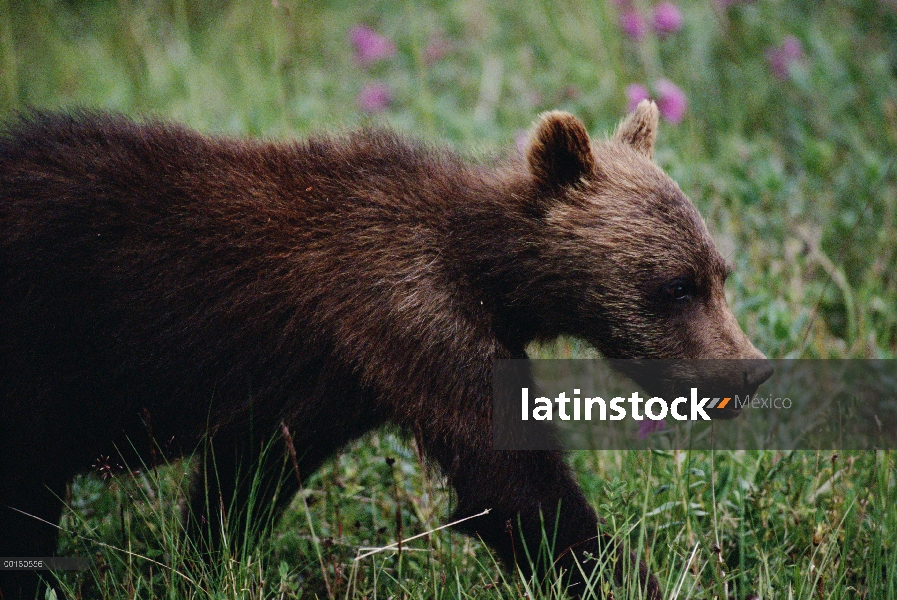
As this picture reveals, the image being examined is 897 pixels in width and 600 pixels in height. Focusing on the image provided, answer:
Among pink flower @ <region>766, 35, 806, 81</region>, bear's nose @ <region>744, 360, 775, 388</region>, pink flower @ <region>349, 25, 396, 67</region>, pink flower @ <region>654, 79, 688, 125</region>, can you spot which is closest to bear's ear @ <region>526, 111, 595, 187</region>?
bear's nose @ <region>744, 360, 775, 388</region>

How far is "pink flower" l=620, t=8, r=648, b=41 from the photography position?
7746 mm

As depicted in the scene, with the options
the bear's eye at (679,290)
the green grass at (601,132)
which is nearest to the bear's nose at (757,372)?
the bear's eye at (679,290)

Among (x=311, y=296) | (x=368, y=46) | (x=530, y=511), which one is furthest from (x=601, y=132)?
(x=530, y=511)

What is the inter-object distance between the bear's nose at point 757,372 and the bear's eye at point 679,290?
0.36m

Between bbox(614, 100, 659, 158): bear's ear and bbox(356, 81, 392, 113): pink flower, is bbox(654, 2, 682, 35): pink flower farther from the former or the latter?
bbox(614, 100, 659, 158): bear's ear

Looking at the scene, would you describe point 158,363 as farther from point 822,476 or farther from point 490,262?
point 822,476

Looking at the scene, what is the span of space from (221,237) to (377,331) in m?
0.68

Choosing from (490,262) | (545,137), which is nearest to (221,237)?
(490,262)

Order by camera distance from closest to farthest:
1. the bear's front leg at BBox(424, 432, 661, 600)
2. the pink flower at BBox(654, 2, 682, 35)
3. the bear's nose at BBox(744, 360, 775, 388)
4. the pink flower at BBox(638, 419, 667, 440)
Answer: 1. the bear's front leg at BBox(424, 432, 661, 600)
2. the bear's nose at BBox(744, 360, 775, 388)
3. the pink flower at BBox(638, 419, 667, 440)
4. the pink flower at BBox(654, 2, 682, 35)

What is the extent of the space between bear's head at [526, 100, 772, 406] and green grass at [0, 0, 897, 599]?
59cm

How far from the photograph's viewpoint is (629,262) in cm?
385

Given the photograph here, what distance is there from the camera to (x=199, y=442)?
389 centimetres

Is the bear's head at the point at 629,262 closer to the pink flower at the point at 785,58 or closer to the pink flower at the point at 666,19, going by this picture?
the pink flower at the point at 666,19

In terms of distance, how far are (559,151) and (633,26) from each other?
13.8ft
